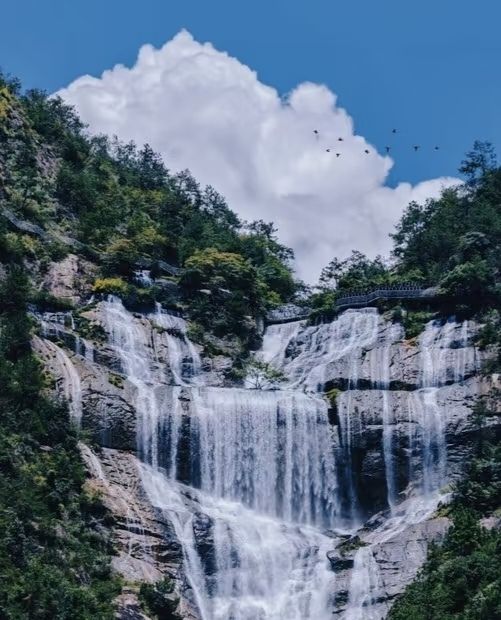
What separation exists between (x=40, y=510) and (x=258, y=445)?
13939mm

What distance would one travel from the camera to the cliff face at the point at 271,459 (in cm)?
4925

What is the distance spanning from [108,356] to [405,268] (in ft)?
85.0

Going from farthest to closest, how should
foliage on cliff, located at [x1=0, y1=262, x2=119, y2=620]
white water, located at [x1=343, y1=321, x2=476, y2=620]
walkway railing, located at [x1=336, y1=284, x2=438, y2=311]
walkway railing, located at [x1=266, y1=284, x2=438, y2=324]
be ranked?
1. walkway railing, located at [x1=336, y1=284, x2=438, y2=311]
2. walkway railing, located at [x1=266, y1=284, x2=438, y2=324]
3. white water, located at [x1=343, y1=321, x2=476, y2=620]
4. foliage on cliff, located at [x1=0, y1=262, x2=119, y2=620]

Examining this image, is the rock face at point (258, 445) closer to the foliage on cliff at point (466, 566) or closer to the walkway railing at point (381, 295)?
the foliage on cliff at point (466, 566)

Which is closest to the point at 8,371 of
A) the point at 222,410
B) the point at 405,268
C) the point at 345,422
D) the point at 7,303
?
the point at 7,303

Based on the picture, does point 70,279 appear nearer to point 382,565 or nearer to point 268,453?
point 268,453

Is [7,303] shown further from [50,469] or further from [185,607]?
[185,607]

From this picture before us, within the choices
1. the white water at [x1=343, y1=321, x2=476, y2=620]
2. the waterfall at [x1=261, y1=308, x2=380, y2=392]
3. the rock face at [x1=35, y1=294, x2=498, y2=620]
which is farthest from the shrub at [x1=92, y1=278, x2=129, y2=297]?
the white water at [x1=343, y1=321, x2=476, y2=620]

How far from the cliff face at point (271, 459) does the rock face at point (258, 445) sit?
0.26 ft

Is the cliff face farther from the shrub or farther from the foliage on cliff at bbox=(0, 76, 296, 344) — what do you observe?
the foliage on cliff at bbox=(0, 76, 296, 344)

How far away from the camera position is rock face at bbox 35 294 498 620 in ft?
162

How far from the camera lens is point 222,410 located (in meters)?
57.5

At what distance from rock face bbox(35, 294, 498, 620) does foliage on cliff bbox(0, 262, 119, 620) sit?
1315 millimetres

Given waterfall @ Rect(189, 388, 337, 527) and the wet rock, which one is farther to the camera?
waterfall @ Rect(189, 388, 337, 527)
